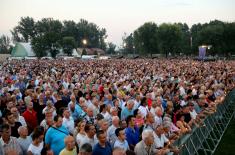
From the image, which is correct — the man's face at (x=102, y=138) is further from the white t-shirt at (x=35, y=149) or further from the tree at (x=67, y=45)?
the tree at (x=67, y=45)

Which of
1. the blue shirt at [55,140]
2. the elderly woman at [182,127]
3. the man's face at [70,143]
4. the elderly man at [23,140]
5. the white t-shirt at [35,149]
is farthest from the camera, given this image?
the elderly woman at [182,127]

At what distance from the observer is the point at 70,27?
146250 millimetres

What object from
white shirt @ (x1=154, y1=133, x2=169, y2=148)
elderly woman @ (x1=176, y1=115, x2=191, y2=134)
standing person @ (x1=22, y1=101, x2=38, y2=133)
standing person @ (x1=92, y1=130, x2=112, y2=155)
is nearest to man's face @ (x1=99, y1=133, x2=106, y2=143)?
standing person @ (x1=92, y1=130, x2=112, y2=155)

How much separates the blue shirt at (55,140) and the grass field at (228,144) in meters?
5.76

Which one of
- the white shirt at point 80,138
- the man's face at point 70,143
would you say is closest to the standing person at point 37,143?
the man's face at point 70,143

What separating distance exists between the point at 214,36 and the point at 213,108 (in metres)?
83.4

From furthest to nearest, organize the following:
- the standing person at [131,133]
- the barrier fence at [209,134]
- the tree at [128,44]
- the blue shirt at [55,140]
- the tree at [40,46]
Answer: the tree at [128,44]
the tree at [40,46]
the barrier fence at [209,134]
the standing person at [131,133]
the blue shirt at [55,140]

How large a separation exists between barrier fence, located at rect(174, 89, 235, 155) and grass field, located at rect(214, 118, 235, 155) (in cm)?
14

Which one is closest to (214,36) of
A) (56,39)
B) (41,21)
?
(56,39)

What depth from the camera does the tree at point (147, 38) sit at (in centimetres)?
10544

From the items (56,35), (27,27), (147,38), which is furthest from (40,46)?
(27,27)

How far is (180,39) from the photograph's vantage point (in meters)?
100

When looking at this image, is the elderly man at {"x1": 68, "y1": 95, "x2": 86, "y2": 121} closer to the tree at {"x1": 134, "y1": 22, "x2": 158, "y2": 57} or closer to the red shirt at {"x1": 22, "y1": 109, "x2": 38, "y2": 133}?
the red shirt at {"x1": 22, "y1": 109, "x2": 38, "y2": 133}

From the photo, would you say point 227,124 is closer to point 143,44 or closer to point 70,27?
point 143,44
